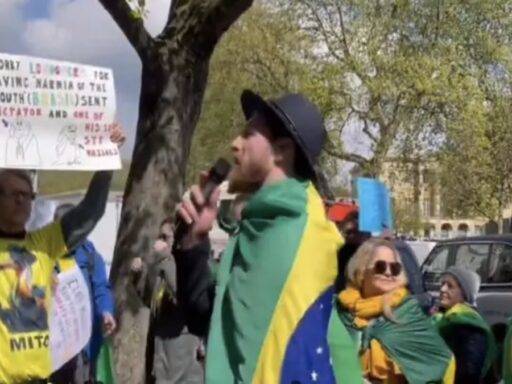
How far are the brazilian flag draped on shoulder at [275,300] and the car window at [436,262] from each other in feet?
35.9

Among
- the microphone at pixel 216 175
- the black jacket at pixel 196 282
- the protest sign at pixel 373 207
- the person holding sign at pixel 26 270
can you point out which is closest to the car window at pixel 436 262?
the protest sign at pixel 373 207

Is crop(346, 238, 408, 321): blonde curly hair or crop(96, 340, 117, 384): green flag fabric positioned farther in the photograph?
crop(96, 340, 117, 384): green flag fabric

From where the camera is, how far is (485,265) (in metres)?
14.1

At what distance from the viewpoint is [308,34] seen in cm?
3181

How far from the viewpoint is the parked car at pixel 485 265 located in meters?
13.2

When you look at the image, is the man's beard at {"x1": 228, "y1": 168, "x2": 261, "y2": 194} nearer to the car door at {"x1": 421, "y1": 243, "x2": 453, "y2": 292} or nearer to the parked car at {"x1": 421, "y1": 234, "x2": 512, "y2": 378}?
the parked car at {"x1": 421, "y1": 234, "x2": 512, "y2": 378}

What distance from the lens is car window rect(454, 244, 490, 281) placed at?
554 inches

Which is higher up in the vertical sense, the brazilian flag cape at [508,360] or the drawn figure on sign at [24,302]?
the drawn figure on sign at [24,302]

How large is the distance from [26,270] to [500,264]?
9646mm

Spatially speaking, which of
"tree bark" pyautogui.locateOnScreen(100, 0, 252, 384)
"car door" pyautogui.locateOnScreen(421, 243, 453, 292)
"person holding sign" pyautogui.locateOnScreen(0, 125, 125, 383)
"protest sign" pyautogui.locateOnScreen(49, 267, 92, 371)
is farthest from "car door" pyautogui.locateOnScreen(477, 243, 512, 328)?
"person holding sign" pyautogui.locateOnScreen(0, 125, 125, 383)

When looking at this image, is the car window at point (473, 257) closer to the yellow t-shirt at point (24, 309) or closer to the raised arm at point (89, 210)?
the raised arm at point (89, 210)

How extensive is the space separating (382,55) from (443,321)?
23.9 metres

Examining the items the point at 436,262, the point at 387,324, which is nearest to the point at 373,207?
the point at 387,324

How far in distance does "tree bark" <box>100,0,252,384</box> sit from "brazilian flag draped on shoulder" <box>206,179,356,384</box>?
17.6ft
